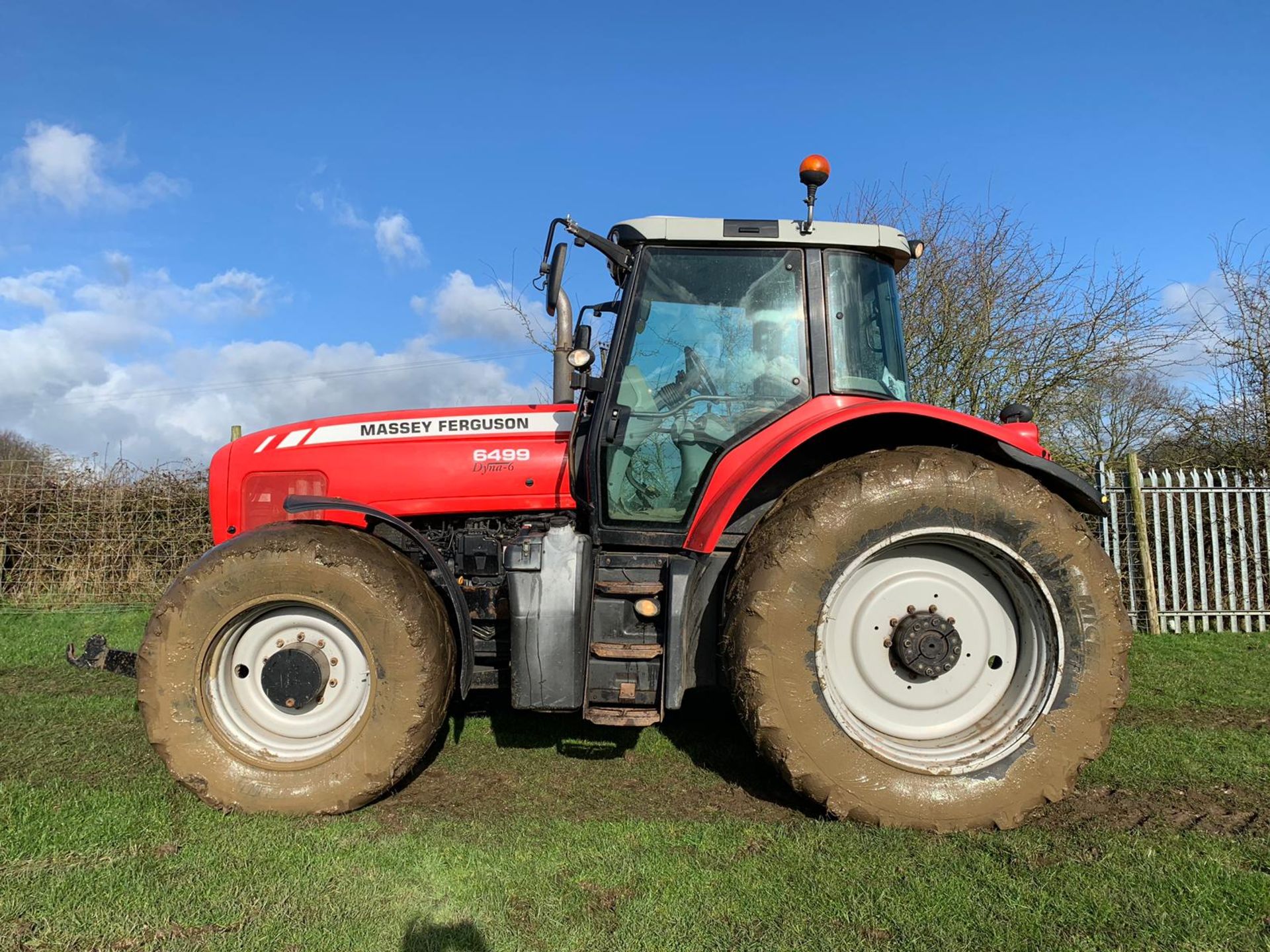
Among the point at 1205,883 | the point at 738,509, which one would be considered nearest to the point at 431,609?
the point at 738,509

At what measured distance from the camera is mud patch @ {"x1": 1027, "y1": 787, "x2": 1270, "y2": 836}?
282 cm

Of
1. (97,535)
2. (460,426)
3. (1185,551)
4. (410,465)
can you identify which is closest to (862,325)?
(460,426)

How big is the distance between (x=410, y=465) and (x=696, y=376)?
1376 mm

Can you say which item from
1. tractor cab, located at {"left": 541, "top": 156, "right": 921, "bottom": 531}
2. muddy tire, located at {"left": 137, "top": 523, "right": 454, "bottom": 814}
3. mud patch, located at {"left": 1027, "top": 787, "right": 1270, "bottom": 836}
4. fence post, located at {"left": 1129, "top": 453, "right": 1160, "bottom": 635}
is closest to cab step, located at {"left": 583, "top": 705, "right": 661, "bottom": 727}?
muddy tire, located at {"left": 137, "top": 523, "right": 454, "bottom": 814}

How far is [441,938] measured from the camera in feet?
7.22

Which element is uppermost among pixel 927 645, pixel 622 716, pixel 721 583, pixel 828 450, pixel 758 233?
pixel 758 233

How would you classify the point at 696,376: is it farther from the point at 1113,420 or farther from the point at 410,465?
the point at 1113,420

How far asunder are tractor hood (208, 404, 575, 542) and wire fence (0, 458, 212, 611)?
20.7 ft

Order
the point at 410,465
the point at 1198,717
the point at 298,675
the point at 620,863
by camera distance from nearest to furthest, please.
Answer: the point at 620,863 < the point at 298,675 < the point at 410,465 < the point at 1198,717

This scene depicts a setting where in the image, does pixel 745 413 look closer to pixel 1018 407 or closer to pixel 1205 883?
pixel 1018 407

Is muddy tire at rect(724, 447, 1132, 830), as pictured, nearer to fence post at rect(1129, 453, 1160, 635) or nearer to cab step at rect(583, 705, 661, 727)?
cab step at rect(583, 705, 661, 727)

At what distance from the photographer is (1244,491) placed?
776cm

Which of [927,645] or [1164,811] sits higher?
[927,645]

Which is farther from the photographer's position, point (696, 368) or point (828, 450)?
point (696, 368)
